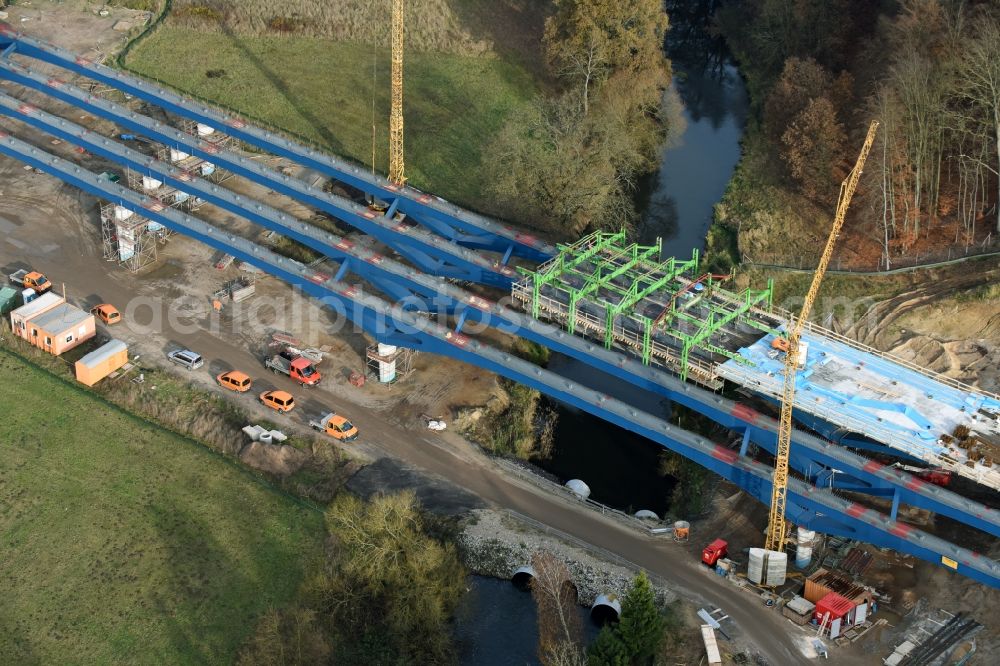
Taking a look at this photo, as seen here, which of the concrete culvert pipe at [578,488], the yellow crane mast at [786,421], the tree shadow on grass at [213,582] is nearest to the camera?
the tree shadow on grass at [213,582]

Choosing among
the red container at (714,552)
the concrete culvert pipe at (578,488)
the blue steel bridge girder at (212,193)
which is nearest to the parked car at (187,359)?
the blue steel bridge girder at (212,193)

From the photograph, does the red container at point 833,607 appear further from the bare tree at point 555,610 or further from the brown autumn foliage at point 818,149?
the brown autumn foliage at point 818,149

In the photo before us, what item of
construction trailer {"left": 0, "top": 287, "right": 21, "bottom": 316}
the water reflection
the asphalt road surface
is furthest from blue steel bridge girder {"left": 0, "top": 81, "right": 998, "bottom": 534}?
the water reflection

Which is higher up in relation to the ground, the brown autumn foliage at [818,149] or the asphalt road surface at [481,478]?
the brown autumn foliage at [818,149]

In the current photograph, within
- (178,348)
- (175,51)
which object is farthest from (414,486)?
(175,51)

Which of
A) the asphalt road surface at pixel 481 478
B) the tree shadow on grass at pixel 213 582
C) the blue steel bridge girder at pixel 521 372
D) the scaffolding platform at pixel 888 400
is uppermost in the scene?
the scaffolding platform at pixel 888 400

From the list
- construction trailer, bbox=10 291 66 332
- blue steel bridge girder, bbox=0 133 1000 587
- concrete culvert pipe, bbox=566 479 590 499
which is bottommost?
concrete culvert pipe, bbox=566 479 590 499

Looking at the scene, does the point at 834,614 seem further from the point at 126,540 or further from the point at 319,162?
the point at 319,162

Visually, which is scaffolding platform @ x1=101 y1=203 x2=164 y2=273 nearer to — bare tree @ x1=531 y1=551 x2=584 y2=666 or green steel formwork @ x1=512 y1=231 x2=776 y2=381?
green steel formwork @ x1=512 y1=231 x2=776 y2=381
